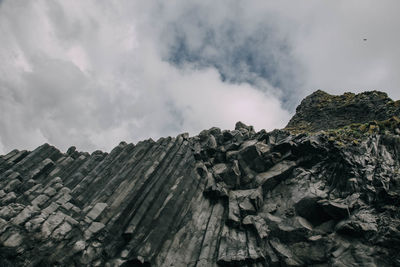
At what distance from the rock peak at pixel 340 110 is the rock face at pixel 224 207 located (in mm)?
13574

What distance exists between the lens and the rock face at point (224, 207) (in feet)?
84.2

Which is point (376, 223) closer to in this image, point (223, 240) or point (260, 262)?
point (260, 262)

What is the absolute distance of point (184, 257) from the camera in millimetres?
28375

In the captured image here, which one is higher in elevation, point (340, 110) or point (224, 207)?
point (340, 110)

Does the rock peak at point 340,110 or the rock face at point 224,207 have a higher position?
the rock peak at point 340,110

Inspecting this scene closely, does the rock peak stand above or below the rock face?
above

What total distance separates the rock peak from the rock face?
534 inches

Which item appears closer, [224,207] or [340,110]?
[224,207]

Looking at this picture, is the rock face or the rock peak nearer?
the rock face

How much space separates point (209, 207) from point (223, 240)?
6285 mm

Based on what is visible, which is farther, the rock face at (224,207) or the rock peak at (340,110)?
the rock peak at (340,110)

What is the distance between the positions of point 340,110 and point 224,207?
147 feet

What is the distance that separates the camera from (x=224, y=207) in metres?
34.2

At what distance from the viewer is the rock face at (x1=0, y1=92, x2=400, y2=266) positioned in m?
25.7
